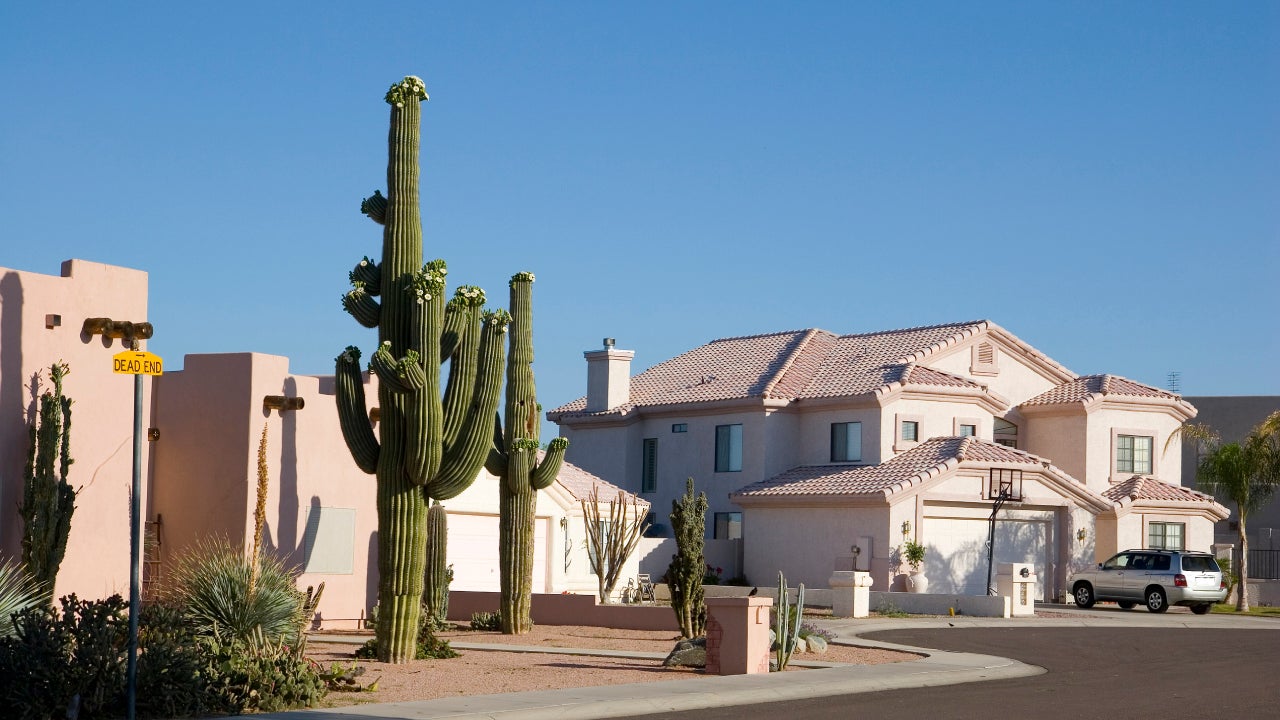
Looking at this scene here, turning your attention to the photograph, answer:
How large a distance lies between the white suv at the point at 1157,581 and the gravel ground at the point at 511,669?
→ 1676 centimetres

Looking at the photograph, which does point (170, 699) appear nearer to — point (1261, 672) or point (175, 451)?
point (175, 451)

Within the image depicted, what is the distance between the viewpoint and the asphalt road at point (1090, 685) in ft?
53.6

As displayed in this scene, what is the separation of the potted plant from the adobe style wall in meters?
21.8

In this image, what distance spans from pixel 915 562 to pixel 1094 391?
1067cm

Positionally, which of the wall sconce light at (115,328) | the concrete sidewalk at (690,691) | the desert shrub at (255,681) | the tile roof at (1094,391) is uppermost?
the tile roof at (1094,391)

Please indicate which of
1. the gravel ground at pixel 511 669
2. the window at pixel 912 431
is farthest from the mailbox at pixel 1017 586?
the gravel ground at pixel 511 669

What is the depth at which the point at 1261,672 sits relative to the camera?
2180 centimetres

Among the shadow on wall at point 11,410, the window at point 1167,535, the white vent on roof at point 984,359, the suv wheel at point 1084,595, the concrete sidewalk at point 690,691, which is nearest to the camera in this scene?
the concrete sidewalk at point 690,691

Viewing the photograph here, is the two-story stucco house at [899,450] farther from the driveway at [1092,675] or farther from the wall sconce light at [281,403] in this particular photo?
the wall sconce light at [281,403]

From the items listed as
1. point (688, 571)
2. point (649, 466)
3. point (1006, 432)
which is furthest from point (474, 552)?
point (1006, 432)

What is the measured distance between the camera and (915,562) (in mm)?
38688

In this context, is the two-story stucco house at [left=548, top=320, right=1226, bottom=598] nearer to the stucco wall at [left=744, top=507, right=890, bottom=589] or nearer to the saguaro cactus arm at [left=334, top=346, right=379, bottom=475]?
the stucco wall at [left=744, top=507, right=890, bottom=589]

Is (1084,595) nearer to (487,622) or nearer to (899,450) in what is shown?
(899,450)

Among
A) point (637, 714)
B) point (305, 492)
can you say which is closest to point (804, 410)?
point (305, 492)
